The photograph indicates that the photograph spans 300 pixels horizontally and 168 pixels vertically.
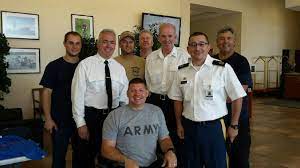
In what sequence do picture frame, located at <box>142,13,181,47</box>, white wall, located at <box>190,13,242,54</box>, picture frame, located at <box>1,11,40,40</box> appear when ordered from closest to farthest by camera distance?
picture frame, located at <box>1,11,40,40</box>, picture frame, located at <box>142,13,181,47</box>, white wall, located at <box>190,13,242,54</box>

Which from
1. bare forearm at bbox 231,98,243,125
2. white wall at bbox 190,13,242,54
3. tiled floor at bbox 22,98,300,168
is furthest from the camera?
white wall at bbox 190,13,242,54

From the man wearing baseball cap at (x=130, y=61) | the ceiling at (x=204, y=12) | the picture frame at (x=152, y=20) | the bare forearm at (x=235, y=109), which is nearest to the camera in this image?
the bare forearm at (x=235, y=109)

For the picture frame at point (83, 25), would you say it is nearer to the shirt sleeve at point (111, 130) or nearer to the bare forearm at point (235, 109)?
the shirt sleeve at point (111, 130)

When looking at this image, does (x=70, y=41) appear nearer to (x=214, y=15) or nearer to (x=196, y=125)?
(x=196, y=125)

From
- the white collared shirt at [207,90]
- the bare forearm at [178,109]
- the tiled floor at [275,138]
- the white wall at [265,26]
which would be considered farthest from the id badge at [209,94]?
the white wall at [265,26]

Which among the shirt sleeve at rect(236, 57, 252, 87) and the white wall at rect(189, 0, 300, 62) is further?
the white wall at rect(189, 0, 300, 62)

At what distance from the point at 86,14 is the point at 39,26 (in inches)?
→ 39.1

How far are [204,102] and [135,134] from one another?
1.76 ft

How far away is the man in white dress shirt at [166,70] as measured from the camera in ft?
8.83

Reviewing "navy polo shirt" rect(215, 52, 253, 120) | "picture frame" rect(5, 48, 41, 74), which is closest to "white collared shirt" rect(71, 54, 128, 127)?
"navy polo shirt" rect(215, 52, 253, 120)

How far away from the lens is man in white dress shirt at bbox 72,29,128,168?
2.48 metres

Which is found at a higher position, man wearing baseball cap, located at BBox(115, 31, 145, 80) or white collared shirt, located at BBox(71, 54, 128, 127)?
man wearing baseball cap, located at BBox(115, 31, 145, 80)

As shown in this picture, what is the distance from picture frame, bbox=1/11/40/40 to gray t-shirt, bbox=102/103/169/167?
4.03 meters

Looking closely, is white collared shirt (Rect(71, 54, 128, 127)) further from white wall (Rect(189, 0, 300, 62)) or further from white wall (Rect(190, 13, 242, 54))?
white wall (Rect(190, 13, 242, 54))
